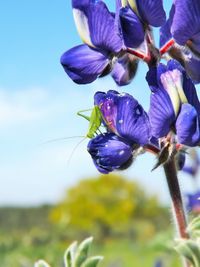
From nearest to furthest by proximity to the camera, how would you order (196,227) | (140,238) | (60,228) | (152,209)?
1. (196,227)
2. (60,228)
3. (140,238)
4. (152,209)

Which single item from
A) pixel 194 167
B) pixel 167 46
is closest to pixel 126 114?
pixel 167 46

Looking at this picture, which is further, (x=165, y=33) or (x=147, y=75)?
(x=165, y=33)

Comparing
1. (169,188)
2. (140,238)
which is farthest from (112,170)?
(140,238)

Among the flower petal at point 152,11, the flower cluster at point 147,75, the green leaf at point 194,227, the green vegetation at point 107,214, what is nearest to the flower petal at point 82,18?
the flower cluster at point 147,75

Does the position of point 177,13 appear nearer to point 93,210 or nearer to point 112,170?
point 112,170

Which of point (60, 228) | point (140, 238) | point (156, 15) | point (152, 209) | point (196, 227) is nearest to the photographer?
point (196, 227)

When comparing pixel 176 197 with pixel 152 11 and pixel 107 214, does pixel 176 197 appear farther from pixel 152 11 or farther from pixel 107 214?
pixel 107 214
